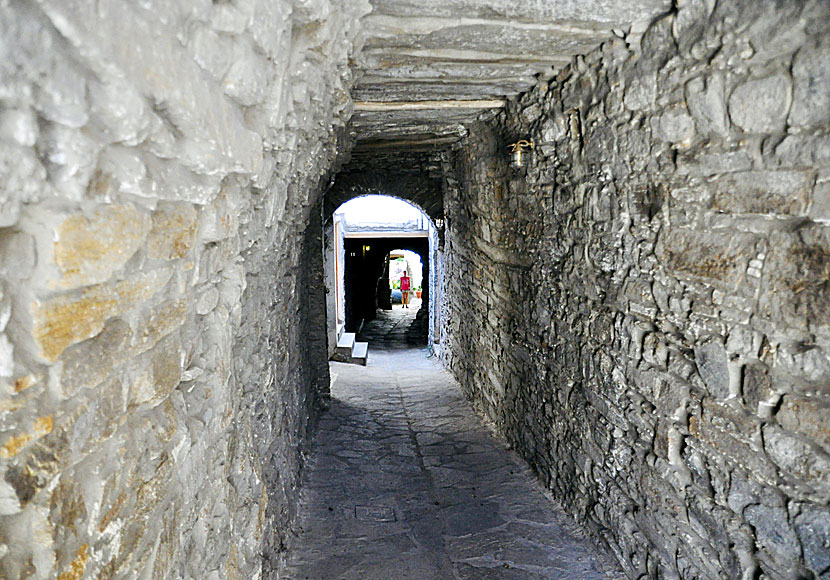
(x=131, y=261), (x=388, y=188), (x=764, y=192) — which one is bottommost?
(x=131, y=261)

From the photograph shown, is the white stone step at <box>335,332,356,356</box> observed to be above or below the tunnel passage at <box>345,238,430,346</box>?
below

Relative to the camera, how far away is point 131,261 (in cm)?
101

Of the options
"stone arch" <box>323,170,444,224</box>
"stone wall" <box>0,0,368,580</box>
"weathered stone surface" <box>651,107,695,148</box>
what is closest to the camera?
A: "stone wall" <box>0,0,368,580</box>

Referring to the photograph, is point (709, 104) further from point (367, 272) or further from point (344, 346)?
point (367, 272)

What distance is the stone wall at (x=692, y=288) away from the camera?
1731 millimetres

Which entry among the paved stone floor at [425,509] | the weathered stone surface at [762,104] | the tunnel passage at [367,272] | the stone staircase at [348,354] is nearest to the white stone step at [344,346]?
the stone staircase at [348,354]

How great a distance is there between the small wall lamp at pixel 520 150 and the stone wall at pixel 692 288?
0.11m

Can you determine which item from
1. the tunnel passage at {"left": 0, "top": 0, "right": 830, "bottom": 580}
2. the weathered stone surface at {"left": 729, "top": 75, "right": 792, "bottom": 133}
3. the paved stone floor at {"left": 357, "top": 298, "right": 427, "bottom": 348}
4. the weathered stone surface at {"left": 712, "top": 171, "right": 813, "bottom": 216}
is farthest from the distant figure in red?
the weathered stone surface at {"left": 729, "top": 75, "right": 792, "bottom": 133}

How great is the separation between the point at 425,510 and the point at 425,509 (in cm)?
2

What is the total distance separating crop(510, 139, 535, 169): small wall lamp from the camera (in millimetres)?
3712

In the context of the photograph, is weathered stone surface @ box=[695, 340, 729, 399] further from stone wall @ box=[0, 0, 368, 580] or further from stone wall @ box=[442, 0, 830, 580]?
stone wall @ box=[0, 0, 368, 580]

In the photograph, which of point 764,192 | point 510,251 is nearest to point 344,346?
point 510,251

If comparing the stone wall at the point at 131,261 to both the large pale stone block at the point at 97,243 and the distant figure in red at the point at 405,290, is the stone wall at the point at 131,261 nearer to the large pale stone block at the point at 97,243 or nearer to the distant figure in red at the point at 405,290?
the large pale stone block at the point at 97,243

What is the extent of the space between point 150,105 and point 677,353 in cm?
215
